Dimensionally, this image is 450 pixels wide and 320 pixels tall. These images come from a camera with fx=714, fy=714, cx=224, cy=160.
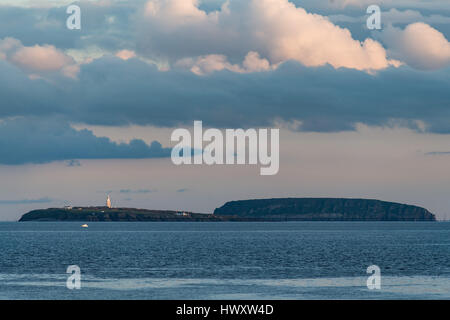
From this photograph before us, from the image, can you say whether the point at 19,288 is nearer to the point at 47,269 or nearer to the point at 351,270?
the point at 47,269

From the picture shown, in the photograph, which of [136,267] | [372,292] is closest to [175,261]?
[136,267]

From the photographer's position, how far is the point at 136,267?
105 meters

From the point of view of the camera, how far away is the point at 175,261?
11762 cm

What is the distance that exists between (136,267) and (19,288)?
100.0 feet

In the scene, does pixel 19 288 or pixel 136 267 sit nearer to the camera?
pixel 19 288
